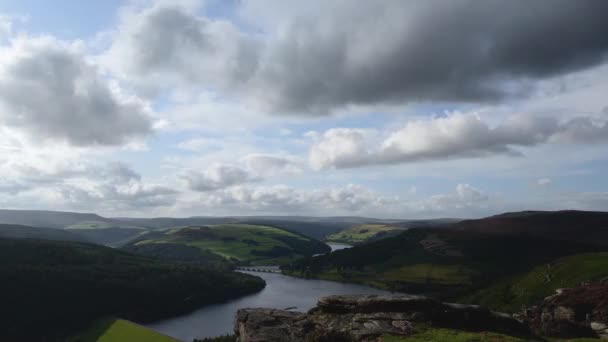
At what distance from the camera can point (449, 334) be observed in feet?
86.2

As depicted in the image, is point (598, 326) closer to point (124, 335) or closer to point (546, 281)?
point (546, 281)

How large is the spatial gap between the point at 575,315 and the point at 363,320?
134 feet

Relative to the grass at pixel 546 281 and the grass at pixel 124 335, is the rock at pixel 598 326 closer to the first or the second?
the grass at pixel 546 281

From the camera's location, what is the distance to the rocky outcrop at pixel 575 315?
41.8 m

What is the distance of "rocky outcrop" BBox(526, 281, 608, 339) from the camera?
41.8 m

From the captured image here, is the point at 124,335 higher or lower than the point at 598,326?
lower

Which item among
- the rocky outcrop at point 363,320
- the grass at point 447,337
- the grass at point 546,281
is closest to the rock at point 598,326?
the rocky outcrop at point 363,320

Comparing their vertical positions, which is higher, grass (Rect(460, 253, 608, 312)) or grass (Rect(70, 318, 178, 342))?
grass (Rect(460, 253, 608, 312))

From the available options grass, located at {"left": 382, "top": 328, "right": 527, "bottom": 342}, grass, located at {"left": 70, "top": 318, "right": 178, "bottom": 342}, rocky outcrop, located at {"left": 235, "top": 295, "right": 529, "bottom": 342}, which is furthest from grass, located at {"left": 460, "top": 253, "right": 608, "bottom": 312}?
grass, located at {"left": 70, "top": 318, "right": 178, "bottom": 342}

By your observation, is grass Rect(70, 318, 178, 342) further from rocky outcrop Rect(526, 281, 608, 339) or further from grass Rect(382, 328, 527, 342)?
grass Rect(382, 328, 527, 342)

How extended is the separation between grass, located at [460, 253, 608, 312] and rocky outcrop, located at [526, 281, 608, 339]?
65.2 metres

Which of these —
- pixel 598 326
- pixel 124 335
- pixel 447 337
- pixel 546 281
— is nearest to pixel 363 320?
pixel 447 337

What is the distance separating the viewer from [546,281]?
13750cm

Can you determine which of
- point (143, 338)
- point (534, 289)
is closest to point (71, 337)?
point (143, 338)
